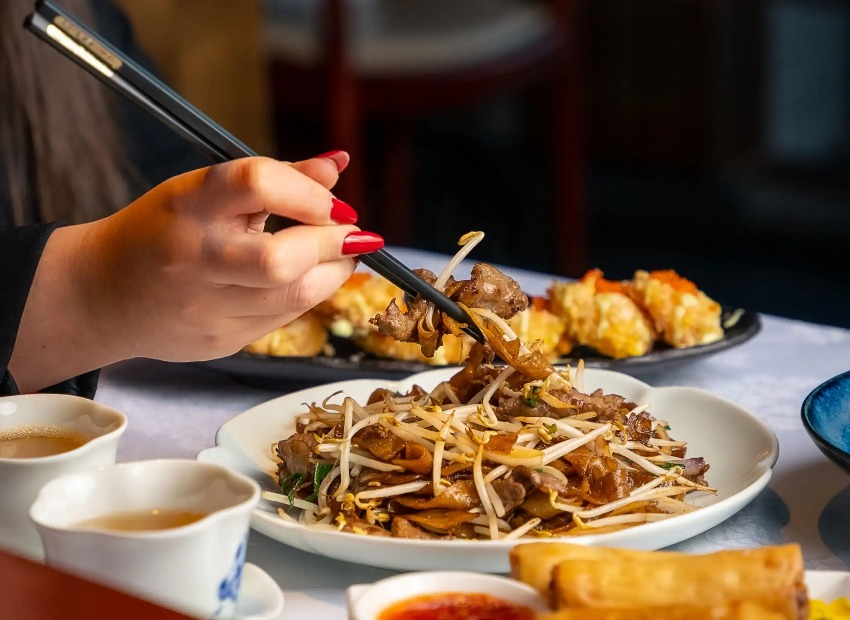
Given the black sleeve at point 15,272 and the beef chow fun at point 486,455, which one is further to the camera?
the black sleeve at point 15,272

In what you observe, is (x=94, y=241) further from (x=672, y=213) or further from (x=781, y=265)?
(x=672, y=213)

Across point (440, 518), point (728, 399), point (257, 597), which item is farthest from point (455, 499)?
point (728, 399)

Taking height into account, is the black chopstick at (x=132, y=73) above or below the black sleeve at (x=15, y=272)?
above

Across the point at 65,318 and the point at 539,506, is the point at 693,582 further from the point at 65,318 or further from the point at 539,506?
the point at 65,318

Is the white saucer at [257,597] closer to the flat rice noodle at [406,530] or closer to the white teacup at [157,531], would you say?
the white teacup at [157,531]

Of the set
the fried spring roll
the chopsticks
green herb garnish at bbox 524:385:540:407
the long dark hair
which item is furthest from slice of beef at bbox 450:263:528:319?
the long dark hair

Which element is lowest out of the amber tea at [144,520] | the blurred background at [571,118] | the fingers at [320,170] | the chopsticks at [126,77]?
the blurred background at [571,118]

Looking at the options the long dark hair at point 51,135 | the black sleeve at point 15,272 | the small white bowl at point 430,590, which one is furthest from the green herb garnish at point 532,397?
the long dark hair at point 51,135
